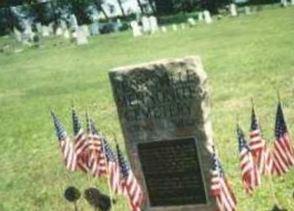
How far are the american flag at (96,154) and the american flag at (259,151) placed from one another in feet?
7.12

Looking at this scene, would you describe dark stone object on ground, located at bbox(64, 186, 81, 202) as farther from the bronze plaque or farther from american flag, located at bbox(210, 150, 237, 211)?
american flag, located at bbox(210, 150, 237, 211)

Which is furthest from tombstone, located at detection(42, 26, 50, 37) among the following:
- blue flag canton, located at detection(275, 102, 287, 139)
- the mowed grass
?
blue flag canton, located at detection(275, 102, 287, 139)

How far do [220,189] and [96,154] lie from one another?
7.47 feet

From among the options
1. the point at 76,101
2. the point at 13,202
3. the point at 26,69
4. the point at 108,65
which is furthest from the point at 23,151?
the point at 26,69

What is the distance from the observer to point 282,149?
984 centimetres

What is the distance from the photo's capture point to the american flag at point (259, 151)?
9.62 metres

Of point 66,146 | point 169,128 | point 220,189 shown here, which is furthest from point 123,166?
point 66,146

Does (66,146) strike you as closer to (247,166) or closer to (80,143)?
(80,143)

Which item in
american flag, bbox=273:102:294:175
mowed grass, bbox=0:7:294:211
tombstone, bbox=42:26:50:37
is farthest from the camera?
tombstone, bbox=42:26:50:37

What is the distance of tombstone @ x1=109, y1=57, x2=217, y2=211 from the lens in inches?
373

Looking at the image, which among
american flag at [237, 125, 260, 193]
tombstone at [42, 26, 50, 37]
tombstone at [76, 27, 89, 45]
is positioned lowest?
tombstone at [42, 26, 50, 37]

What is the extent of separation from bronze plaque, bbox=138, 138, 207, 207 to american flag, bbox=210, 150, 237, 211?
0.28 meters

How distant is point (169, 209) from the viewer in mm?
9875

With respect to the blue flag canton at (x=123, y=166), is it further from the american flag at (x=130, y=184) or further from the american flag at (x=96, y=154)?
the american flag at (x=96, y=154)
